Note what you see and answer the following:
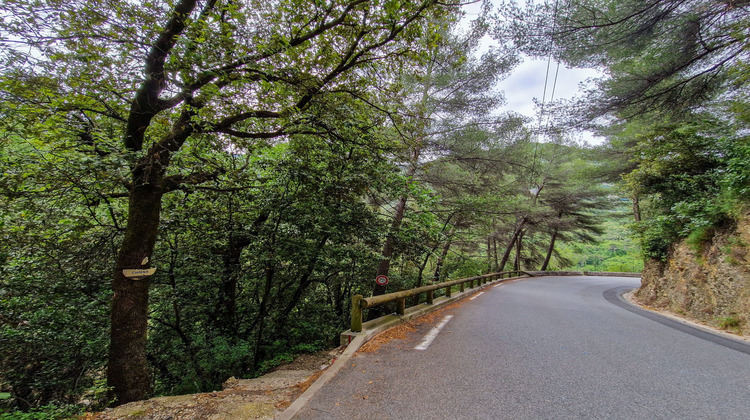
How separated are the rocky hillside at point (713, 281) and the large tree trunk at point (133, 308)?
9703mm

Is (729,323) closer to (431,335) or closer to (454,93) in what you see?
(431,335)

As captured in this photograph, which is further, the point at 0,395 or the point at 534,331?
the point at 534,331

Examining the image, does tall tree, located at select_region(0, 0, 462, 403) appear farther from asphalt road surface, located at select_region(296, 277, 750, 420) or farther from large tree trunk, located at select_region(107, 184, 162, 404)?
asphalt road surface, located at select_region(296, 277, 750, 420)

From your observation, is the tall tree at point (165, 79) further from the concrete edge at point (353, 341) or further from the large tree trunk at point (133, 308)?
the concrete edge at point (353, 341)

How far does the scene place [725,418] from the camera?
213cm

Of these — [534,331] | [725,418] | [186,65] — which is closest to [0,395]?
[186,65]

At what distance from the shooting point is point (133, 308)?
345cm

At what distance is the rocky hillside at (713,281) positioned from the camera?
516 centimetres

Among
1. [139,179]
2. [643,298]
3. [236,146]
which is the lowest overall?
[643,298]

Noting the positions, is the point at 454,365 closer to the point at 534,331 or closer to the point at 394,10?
the point at 534,331

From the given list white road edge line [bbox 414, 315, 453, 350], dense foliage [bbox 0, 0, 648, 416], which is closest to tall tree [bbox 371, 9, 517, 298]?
dense foliage [bbox 0, 0, 648, 416]

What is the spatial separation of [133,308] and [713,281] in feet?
35.9

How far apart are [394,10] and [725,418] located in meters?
5.14

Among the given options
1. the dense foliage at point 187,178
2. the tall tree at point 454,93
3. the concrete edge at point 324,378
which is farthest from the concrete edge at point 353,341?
the tall tree at point 454,93
